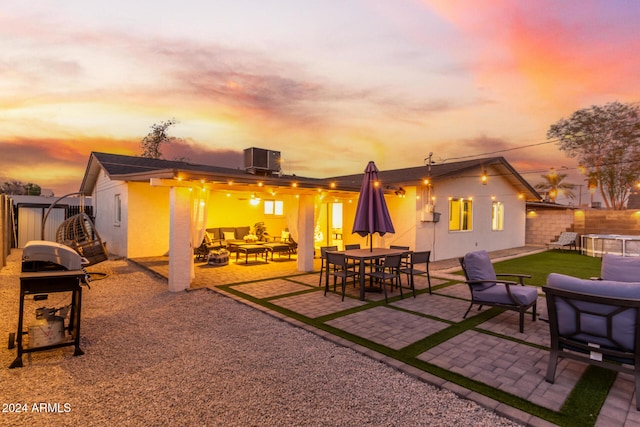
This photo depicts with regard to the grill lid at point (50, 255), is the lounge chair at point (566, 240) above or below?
below

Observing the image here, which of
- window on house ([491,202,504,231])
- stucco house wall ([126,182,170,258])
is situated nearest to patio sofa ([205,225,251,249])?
stucco house wall ([126,182,170,258])

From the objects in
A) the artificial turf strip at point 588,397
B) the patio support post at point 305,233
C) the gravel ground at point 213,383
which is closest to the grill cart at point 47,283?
the gravel ground at point 213,383

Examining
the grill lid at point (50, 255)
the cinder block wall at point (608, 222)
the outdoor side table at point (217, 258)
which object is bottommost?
the outdoor side table at point (217, 258)

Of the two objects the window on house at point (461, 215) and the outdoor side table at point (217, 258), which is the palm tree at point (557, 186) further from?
the outdoor side table at point (217, 258)

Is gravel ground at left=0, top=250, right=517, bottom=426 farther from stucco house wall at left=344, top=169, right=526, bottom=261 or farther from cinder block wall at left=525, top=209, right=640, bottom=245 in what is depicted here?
cinder block wall at left=525, top=209, right=640, bottom=245

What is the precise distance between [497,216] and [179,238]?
1485 cm

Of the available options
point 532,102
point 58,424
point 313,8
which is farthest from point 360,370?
point 532,102

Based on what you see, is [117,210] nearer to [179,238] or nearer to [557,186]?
[179,238]

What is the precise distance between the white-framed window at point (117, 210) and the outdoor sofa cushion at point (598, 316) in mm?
14068

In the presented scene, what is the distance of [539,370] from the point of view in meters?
3.44

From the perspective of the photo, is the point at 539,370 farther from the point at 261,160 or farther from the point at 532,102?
the point at 532,102

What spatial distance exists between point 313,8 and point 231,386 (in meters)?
8.85

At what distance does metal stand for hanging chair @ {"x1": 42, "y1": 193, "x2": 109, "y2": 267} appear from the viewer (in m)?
8.12

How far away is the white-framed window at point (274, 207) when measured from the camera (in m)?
16.0
